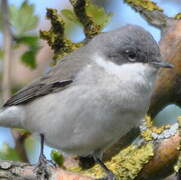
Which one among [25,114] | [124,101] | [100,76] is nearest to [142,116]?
[124,101]

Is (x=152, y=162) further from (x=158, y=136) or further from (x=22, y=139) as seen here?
(x=22, y=139)

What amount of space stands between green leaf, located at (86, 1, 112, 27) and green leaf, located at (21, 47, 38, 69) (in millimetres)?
516

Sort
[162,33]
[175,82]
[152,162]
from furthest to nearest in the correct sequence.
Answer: [162,33]
[175,82]
[152,162]

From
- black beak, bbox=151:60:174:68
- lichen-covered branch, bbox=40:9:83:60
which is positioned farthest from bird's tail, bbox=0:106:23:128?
black beak, bbox=151:60:174:68

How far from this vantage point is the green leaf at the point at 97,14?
153 inches

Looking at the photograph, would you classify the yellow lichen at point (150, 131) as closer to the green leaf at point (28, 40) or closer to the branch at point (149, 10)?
the branch at point (149, 10)

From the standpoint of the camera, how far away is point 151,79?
12.5 feet

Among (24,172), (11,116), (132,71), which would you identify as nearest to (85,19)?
(132,71)

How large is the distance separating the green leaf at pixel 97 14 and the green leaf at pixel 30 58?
52 cm

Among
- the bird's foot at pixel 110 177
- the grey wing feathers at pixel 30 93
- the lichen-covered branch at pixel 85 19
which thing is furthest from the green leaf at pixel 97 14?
the bird's foot at pixel 110 177

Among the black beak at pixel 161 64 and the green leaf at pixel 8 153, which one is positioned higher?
the black beak at pixel 161 64

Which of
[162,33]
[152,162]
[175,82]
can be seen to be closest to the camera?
[152,162]

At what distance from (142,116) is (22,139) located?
0.93 metres

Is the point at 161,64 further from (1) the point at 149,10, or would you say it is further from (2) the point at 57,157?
(2) the point at 57,157
